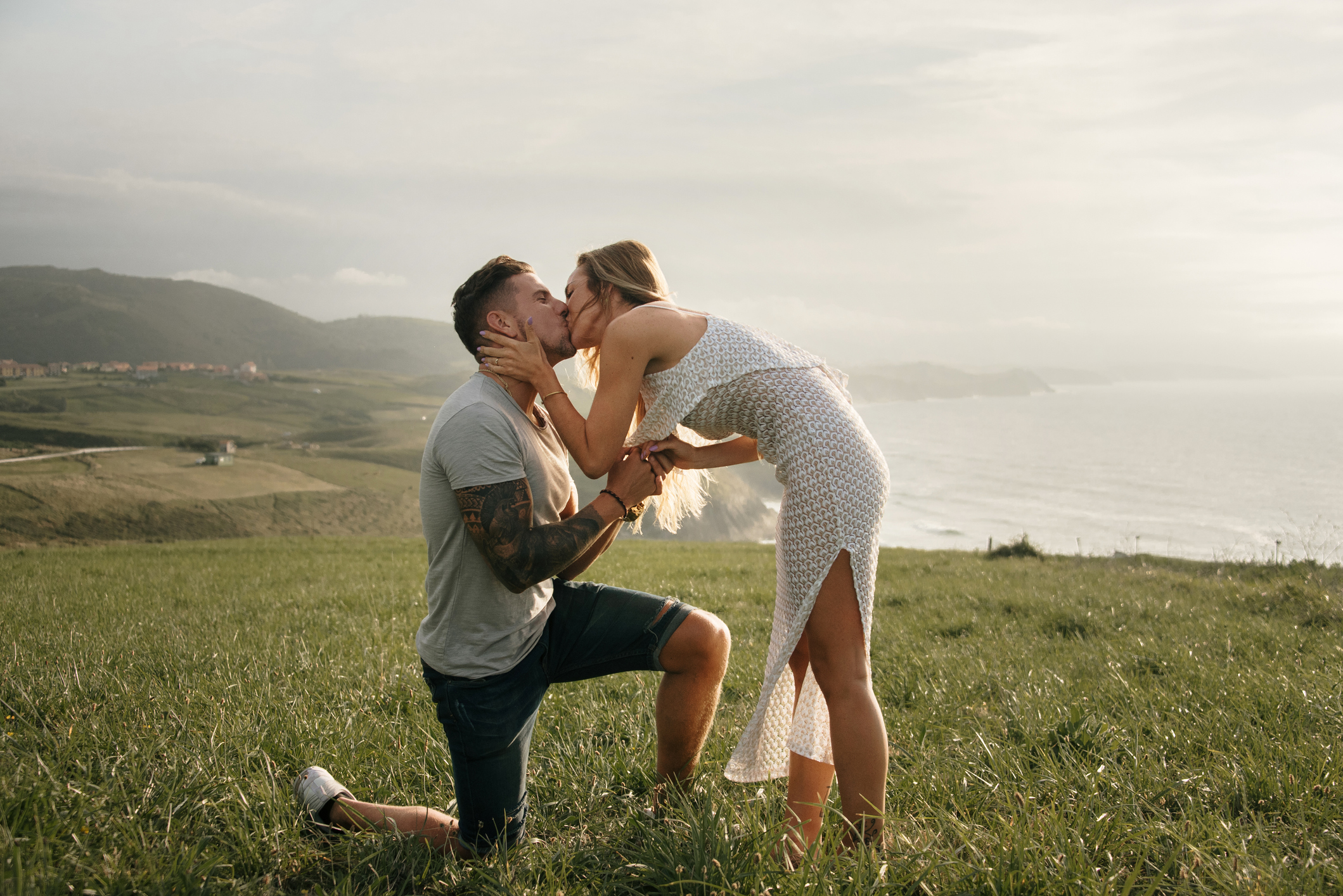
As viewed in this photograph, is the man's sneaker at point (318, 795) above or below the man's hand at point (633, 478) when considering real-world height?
below

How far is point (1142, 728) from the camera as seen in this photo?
404 centimetres

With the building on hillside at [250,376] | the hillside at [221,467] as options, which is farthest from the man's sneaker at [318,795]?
the building on hillside at [250,376]

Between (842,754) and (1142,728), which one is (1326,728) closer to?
(1142,728)

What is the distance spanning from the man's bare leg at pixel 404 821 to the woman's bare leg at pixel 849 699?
144 cm

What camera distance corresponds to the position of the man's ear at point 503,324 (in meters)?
3.34

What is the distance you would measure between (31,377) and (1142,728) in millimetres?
192253

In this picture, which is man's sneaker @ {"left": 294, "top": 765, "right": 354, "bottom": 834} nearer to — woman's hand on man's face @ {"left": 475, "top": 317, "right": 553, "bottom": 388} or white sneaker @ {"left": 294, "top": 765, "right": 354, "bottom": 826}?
white sneaker @ {"left": 294, "top": 765, "right": 354, "bottom": 826}

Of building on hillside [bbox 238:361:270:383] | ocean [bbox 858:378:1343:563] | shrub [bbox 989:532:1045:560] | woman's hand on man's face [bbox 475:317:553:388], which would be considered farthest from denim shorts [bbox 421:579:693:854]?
building on hillside [bbox 238:361:270:383]

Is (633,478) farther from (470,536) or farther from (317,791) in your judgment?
(317,791)

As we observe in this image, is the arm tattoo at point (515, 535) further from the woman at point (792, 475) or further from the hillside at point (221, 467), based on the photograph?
the hillside at point (221, 467)

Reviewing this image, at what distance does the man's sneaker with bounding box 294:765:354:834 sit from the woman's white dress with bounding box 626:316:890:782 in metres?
1.69

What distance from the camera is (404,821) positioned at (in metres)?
3.00

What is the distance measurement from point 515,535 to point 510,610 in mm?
448

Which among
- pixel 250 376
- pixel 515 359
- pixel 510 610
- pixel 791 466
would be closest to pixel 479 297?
pixel 515 359
